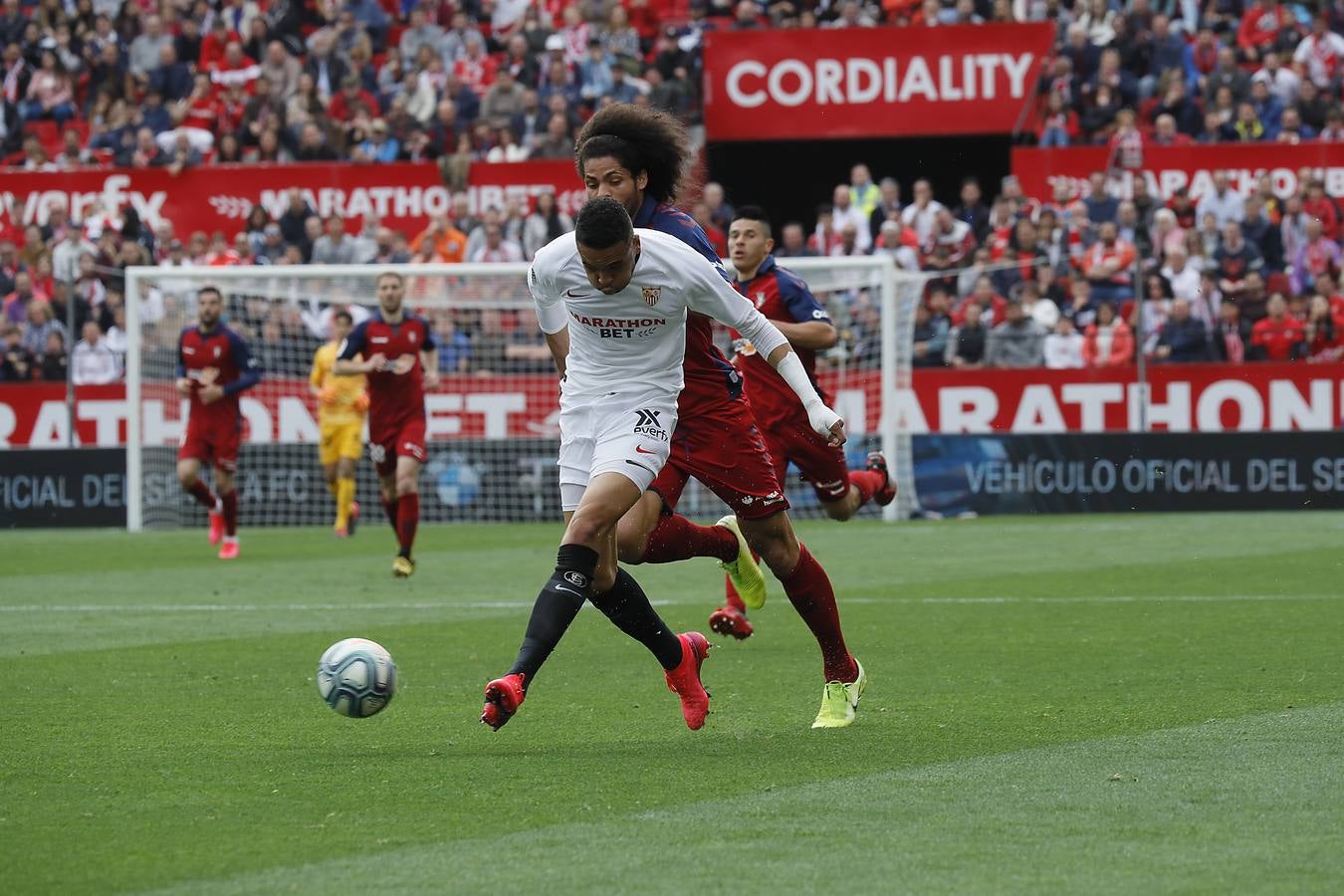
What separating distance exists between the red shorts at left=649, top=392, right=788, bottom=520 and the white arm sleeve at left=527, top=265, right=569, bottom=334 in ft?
1.95

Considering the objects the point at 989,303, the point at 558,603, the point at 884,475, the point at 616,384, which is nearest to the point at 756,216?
the point at 884,475

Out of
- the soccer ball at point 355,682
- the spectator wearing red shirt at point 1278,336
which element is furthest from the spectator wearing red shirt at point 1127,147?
the soccer ball at point 355,682

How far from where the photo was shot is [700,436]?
7664 mm

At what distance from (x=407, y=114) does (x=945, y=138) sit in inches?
269

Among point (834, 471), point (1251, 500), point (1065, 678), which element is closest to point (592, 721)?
point (1065, 678)

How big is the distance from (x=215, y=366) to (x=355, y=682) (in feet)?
38.5

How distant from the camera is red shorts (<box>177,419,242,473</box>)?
1805cm

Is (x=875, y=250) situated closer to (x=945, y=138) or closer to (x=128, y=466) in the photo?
(x=945, y=138)

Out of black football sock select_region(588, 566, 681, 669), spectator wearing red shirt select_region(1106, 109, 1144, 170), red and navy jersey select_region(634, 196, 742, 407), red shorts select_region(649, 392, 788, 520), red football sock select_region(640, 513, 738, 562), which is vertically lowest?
black football sock select_region(588, 566, 681, 669)

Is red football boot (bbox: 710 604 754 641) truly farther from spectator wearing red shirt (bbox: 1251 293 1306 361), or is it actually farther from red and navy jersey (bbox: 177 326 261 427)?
spectator wearing red shirt (bbox: 1251 293 1306 361)

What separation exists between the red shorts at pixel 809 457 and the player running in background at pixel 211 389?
7990 millimetres

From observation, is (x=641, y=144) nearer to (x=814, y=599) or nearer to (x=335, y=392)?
(x=814, y=599)

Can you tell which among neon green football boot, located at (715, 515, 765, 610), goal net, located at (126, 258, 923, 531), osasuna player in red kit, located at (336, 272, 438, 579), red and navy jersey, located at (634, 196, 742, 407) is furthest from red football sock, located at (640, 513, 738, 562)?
goal net, located at (126, 258, 923, 531)

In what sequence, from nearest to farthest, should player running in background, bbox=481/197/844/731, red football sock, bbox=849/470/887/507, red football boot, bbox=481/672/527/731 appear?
red football boot, bbox=481/672/527/731 → player running in background, bbox=481/197/844/731 → red football sock, bbox=849/470/887/507
